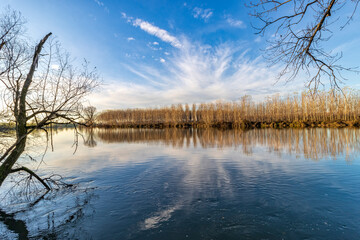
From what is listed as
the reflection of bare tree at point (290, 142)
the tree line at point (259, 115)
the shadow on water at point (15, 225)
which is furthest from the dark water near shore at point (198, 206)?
the tree line at point (259, 115)

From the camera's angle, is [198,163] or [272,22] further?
[198,163]

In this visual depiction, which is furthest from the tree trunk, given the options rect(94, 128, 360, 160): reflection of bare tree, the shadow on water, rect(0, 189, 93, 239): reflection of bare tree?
rect(94, 128, 360, 160): reflection of bare tree

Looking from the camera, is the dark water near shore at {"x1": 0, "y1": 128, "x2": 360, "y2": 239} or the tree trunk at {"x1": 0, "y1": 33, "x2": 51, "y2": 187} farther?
the tree trunk at {"x1": 0, "y1": 33, "x2": 51, "y2": 187}

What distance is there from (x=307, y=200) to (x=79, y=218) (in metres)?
6.66

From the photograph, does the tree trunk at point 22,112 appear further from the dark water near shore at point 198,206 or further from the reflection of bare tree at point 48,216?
the dark water near shore at point 198,206

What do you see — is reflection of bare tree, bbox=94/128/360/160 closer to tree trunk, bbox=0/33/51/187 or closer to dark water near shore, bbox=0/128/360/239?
dark water near shore, bbox=0/128/360/239

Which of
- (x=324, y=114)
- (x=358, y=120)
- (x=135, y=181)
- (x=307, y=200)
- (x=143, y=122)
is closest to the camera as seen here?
Answer: (x=307, y=200)

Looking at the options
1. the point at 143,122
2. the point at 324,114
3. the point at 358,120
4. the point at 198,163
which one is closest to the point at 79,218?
the point at 198,163

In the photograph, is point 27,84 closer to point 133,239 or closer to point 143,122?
point 133,239

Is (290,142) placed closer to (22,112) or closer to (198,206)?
(198,206)

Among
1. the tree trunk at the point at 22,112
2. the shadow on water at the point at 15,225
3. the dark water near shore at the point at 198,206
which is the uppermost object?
the tree trunk at the point at 22,112

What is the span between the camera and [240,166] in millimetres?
9992

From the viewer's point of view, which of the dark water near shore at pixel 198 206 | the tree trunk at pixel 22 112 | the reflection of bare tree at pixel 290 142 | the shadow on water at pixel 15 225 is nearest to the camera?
the dark water near shore at pixel 198 206

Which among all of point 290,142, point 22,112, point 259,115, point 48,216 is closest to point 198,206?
point 48,216
